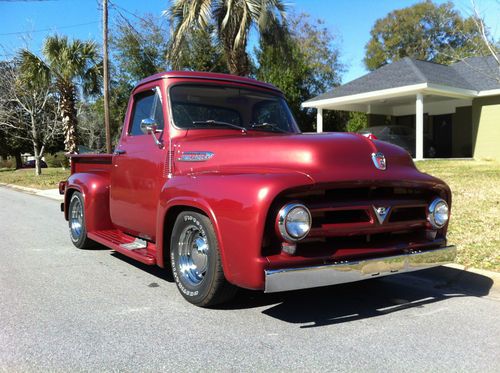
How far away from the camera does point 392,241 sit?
3.97 m

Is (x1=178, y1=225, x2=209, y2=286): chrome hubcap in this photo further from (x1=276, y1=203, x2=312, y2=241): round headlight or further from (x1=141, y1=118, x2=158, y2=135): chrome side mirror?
(x1=141, y1=118, x2=158, y2=135): chrome side mirror

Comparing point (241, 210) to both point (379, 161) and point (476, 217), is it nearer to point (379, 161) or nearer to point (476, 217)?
point (379, 161)

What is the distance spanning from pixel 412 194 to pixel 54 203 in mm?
12054

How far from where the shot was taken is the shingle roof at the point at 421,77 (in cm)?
1986

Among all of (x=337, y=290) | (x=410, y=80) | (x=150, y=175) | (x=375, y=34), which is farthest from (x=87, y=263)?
(x=375, y=34)

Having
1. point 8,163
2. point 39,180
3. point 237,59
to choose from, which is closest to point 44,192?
point 39,180

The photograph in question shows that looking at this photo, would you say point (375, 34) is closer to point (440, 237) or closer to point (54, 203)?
point (54, 203)

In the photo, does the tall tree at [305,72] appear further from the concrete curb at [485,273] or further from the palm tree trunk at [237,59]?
the concrete curb at [485,273]

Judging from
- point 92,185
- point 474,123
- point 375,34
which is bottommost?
point 92,185

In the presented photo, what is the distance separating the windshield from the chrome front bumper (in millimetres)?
2021

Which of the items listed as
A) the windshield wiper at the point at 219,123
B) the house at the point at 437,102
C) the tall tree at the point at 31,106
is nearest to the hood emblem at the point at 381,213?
the windshield wiper at the point at 219,123

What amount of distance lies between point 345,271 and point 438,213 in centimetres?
123

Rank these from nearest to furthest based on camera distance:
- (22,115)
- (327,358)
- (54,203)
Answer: (327,358), (54,203), (22,115)

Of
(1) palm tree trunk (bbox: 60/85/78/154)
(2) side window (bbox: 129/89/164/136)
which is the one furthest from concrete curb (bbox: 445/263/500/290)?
(1) palm tree trunk (bbox: 60/85/78/154)
